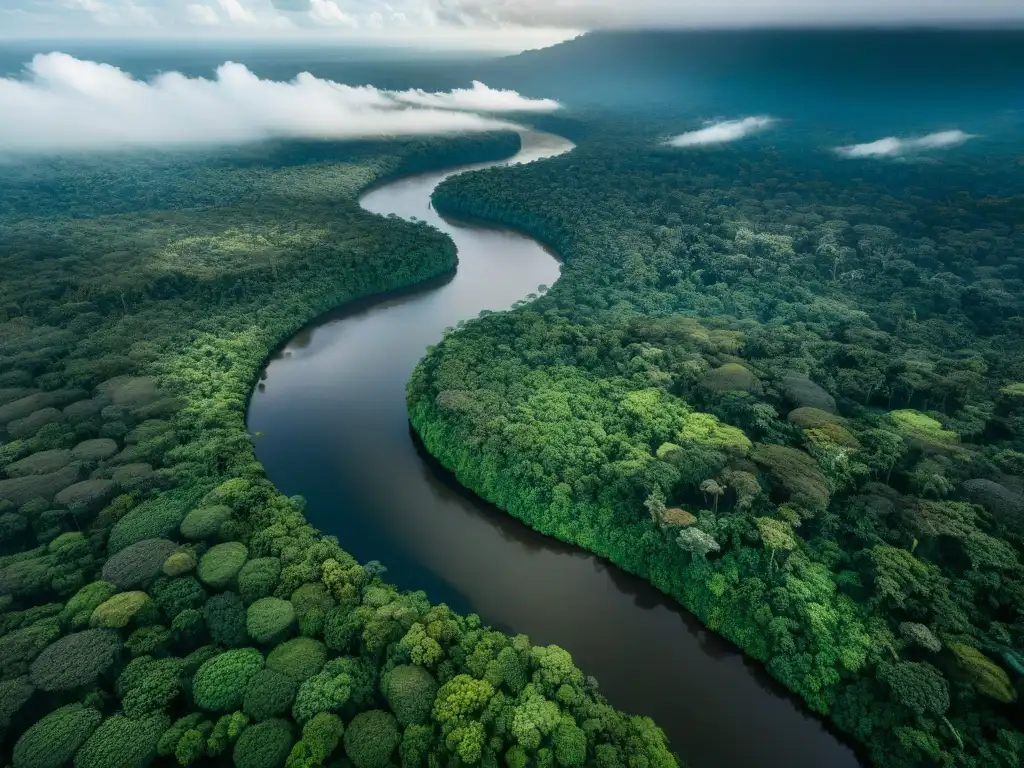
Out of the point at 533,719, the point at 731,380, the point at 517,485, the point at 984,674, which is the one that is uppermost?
the point at 984,674

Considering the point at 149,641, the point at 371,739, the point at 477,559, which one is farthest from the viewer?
the point at 477,559

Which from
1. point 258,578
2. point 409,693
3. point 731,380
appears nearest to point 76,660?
point 258,578

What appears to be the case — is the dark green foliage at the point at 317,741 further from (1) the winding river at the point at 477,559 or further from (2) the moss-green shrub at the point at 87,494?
(2) the moss-green shrub at the point at 87,494

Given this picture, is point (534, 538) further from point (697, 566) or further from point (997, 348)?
point (997, 348)

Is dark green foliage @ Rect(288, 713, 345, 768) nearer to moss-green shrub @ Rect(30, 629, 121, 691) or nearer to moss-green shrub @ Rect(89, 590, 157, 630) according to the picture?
moss-green shrub @ Rect(30, 629, 121, 691)

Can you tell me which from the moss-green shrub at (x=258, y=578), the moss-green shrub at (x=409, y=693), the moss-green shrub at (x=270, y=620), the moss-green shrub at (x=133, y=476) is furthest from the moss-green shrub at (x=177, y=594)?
the moss-green shrub at (x=409, y=693)

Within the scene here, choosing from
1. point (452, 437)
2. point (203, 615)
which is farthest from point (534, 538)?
point (203, 615)

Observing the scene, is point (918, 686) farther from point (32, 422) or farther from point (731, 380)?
point (32, 422)
